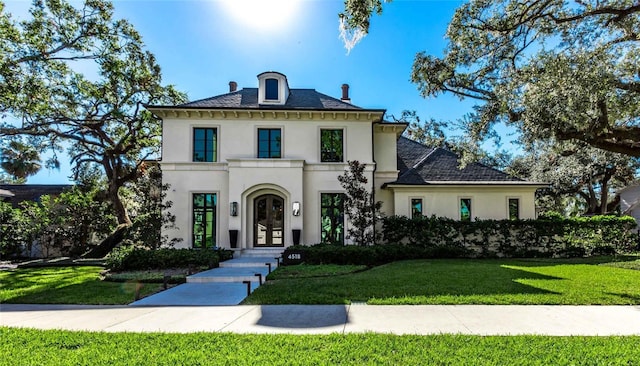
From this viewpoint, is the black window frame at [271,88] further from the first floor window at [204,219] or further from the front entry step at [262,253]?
the front entry step at [262,253]

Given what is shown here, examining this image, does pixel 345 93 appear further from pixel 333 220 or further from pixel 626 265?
pixel 626 265

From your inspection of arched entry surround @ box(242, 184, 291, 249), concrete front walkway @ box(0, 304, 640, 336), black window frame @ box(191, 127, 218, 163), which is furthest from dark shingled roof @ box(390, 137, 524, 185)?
concrete front walkway @ box(0, 304, 640, 336)

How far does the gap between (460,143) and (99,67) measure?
18.7 meters

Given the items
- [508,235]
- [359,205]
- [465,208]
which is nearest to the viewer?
[359,205]

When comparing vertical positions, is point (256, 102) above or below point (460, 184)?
above

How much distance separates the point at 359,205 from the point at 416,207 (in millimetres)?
3700

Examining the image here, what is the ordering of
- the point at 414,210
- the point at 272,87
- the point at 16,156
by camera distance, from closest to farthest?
the point at 272,87, the point at 414,210, the point at 16,156

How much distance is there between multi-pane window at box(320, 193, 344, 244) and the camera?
605 inches

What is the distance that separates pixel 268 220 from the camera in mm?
15438

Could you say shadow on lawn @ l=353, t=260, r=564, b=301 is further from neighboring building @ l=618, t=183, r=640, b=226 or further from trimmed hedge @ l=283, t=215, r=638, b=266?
neighboring building @ l=618, t=183, r=640, b=226

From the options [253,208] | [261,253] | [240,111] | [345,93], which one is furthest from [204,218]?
[345,93]

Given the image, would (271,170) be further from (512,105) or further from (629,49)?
(629,49)

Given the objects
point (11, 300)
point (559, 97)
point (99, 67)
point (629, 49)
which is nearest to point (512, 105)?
point (559, 97)

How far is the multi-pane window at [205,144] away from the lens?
15398 millimetres
